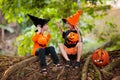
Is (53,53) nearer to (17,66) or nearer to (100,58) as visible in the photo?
(17,66)

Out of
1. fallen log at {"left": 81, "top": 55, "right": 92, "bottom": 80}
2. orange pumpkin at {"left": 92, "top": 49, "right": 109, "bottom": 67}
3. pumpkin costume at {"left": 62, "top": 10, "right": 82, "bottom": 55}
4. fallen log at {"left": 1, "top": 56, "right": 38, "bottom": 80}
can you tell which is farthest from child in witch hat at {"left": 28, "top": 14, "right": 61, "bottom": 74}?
orange pumpkin at {"left": 92, "top": 49, "right": 109, "bottom": 67}

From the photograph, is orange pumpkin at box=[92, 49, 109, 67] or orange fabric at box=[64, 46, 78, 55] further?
orange fabric at box=[64, 46, 78, 55]

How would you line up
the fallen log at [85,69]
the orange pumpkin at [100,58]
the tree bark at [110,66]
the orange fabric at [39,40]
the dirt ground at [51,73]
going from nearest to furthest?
the fallen log at [85,69], the dirt ground at [51,73], the tree bark at [110,66], the orange pumpkin at [100,58], the orange fabric at [39,40]

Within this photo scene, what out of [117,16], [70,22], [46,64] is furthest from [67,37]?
[117,16]

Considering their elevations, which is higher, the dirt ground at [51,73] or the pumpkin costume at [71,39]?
the pumpkin costume at [71,39]

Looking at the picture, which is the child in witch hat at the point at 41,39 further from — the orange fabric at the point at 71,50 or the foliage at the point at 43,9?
the foliage at the point at 43,9

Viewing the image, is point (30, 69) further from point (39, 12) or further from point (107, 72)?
point (39, 12)

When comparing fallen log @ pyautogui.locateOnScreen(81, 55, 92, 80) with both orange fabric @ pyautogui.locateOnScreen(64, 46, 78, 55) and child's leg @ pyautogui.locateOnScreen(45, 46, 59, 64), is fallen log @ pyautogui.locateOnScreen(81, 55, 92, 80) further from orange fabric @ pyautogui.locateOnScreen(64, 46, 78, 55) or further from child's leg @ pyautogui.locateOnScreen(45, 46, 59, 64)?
child's leg @ pyautogui.locateOnScreen(45, 46, 59, 64)

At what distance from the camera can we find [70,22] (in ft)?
18.2

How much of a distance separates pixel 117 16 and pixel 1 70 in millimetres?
10956

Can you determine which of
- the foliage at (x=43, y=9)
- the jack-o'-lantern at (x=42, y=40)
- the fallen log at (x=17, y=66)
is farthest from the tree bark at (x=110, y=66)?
the foliage at (x=43, y=9)

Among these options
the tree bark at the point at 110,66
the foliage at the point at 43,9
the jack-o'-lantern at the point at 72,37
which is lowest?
the tree bark at the point at 110,66

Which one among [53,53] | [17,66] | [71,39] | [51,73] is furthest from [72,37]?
[17,66]

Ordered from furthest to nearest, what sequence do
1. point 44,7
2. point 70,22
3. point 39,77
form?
point 44,7 < point 70,22 < point 39,77
